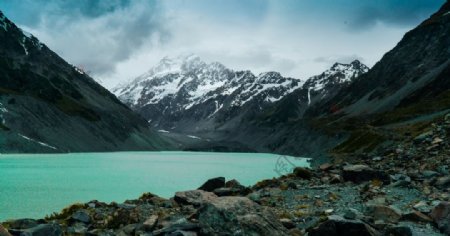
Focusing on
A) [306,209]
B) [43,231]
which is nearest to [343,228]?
[306,209]

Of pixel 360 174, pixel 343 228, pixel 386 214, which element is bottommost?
pixel 343 228

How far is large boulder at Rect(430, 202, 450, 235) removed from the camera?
583 inches

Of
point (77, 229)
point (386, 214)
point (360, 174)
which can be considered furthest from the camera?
point (360, 174)

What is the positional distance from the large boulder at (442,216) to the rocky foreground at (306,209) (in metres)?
0.04

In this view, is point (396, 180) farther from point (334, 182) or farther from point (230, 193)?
point (230, 193)

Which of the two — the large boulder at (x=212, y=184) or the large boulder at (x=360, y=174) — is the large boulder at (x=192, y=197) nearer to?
the large boulder at (x=212, y=184)

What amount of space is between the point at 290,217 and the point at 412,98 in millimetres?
194927

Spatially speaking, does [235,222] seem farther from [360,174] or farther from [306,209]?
[360,174]

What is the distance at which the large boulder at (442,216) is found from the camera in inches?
583

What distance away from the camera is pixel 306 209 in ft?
67.5

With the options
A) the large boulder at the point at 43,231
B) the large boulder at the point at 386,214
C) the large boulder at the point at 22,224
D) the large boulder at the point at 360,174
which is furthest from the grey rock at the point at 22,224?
the large boulder at the point at 360,174

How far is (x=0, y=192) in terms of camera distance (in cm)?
5409

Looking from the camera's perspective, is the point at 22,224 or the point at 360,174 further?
the point at 360,174

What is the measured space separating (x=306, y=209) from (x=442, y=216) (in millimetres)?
6367
